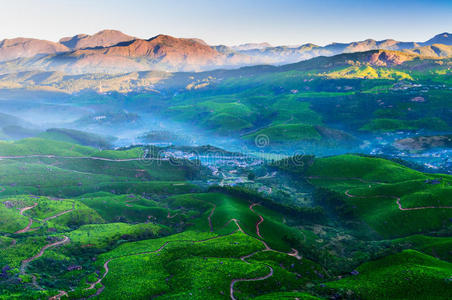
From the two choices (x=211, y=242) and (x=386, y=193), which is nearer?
(x=211, y=242)

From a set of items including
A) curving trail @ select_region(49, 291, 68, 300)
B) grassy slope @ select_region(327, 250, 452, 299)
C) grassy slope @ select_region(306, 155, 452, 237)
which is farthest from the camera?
grassy slope @ select_region(306, 155, 452, 237)

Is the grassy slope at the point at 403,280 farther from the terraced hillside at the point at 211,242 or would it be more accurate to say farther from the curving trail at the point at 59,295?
the curving trail at the point at 59,295

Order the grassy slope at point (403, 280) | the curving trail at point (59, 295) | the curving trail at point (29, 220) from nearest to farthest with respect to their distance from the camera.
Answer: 1. the curving trail at point (59, 295)
2. the grassy slope at point (403, 280)
3. the curving trail at point (29, 220)

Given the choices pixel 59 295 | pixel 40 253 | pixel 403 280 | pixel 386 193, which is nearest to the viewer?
pixel 59 295

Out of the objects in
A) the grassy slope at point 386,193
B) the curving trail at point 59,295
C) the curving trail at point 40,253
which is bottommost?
the grassy slope at point 386,193

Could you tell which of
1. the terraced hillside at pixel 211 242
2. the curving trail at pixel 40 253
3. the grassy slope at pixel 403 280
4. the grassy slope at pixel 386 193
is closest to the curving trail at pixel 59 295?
the terraced hillside at pixel 211 242

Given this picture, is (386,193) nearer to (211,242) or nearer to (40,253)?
(211,242)

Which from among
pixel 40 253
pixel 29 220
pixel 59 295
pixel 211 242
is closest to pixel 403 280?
pixel 211 242

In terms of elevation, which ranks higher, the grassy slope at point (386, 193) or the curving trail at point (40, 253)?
the curving trail at point (40, 253)

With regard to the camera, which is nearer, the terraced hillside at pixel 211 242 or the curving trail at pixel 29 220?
the terraced hillside at pixel 211 242

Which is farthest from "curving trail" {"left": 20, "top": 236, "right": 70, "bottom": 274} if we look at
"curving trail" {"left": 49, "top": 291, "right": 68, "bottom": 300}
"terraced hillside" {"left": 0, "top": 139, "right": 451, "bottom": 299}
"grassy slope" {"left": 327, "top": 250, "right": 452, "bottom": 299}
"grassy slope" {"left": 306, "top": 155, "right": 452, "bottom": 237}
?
"grassy slope" {"left": 306, "top": 155, "right": 452, "bottom": 237}

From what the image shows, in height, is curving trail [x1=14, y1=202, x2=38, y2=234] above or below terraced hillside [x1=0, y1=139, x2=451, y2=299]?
above

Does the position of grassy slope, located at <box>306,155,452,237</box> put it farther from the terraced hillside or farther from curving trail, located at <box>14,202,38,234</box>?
curving trail, located at <box>14,202,38,234</box>

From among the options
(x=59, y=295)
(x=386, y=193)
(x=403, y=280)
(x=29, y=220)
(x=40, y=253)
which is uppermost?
(x=59, y=295)
